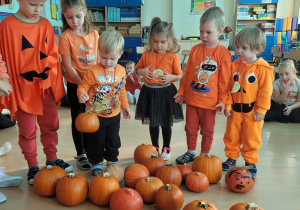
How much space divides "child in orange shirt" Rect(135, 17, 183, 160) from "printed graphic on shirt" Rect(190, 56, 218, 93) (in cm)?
17

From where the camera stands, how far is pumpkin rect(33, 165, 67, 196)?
5.75 ft

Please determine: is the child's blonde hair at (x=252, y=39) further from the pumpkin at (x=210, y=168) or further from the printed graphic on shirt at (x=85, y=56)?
the printed graphic on shirt at (x=85, y=56)

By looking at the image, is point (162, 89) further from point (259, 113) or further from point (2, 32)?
point (2, 32)

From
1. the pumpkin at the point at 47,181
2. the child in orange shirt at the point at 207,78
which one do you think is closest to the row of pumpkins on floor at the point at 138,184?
the pumpkin at the point at 47,181

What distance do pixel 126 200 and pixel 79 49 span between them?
1169 millimetres

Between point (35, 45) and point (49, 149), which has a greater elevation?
point (35, 45)

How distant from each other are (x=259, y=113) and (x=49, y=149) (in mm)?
1620

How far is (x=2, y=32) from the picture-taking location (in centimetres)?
171

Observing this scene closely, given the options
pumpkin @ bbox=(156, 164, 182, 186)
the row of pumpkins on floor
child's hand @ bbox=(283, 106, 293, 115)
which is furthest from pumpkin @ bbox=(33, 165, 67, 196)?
child's hand @ bbox=(283, 106, 293, 115)

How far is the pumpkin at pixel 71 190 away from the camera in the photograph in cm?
166

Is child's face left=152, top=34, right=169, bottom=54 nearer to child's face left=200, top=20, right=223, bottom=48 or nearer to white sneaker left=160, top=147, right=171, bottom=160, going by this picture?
child's face left=200, top=20, right=223, bottom=48

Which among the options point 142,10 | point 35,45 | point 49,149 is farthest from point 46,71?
point 142,10

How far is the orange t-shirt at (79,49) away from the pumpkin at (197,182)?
43.9 inches

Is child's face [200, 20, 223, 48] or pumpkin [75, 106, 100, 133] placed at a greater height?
child's face [200, 20, 223, 48]
